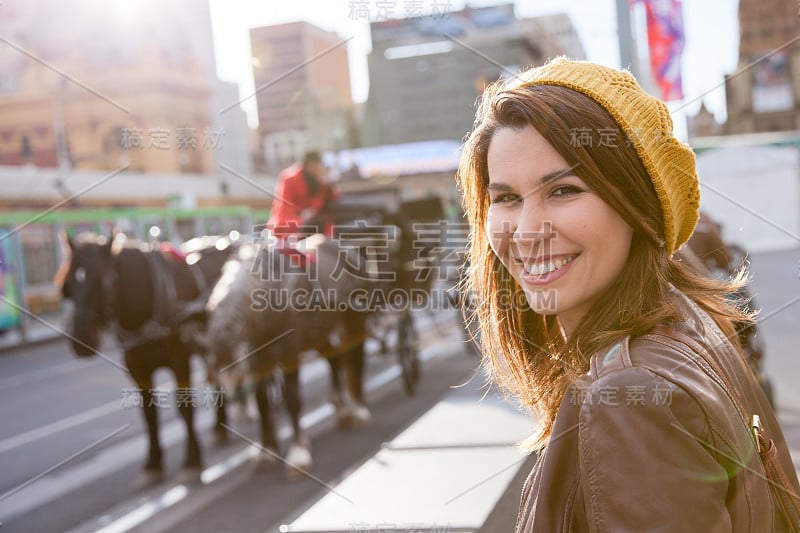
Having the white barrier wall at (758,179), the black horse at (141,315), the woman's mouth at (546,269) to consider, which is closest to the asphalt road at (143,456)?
the black horse at (141,315)

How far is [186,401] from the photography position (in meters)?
4.73

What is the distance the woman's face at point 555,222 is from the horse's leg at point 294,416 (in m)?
3.91

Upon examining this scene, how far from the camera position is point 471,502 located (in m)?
1.88

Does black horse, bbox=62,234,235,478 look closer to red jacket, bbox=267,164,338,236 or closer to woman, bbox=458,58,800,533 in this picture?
red jacket, bbox=267,164,338,236

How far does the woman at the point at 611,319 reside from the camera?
2.46 ft

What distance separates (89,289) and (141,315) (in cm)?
40

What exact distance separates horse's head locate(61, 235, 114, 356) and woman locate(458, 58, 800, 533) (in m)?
3.82

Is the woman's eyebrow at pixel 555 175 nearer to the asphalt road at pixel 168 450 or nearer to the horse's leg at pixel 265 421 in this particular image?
the asphalt road at pixel 168 450

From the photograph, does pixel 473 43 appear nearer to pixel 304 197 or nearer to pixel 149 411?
pixel 304 197

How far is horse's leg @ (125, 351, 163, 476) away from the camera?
4711 millimetres

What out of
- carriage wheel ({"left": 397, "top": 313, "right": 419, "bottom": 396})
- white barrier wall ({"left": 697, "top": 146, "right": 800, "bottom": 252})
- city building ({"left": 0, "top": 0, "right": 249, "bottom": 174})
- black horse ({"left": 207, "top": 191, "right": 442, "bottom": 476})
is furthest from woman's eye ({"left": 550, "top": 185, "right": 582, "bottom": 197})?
white barrier wall ({"left": 697, "top": 146, "right": 800, "bottom": 252})

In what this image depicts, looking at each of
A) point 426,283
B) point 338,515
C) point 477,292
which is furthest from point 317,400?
point 477,292

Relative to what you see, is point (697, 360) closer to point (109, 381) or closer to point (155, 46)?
point (109, 381)

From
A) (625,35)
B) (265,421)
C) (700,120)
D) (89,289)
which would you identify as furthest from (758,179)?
(89,289)
